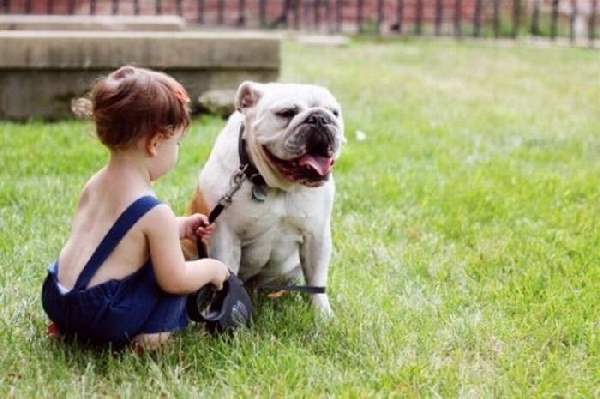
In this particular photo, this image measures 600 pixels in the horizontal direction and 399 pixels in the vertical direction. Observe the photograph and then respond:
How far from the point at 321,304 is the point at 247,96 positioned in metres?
0.72

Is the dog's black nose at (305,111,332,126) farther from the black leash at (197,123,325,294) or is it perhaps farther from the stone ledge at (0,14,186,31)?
the stone ledge at (0,14,186,31)

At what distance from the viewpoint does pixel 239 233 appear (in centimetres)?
325

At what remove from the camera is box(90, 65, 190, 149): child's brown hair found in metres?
2.78

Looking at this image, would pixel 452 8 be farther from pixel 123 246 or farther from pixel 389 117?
pixel 123 246

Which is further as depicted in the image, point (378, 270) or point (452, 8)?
point (452, 8)

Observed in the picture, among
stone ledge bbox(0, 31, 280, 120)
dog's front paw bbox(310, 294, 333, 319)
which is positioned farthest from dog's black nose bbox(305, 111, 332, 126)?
stone ledge bbox(0, 31, 280, 120)

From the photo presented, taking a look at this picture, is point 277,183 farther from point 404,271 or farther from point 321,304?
point 404,271

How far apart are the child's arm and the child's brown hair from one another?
22 centimetres

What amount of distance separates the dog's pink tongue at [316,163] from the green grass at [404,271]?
0.51 m

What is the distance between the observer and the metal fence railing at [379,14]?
14.4 meters

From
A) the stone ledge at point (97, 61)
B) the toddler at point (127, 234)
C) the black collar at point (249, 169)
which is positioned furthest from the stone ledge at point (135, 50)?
the toddler at point (127, 234)

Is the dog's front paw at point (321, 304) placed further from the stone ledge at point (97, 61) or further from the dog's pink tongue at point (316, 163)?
the stone ledge at point (97, 61)

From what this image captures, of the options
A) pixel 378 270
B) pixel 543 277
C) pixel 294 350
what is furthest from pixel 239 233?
pixel 543 277

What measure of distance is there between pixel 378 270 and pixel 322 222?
2.22 feet
